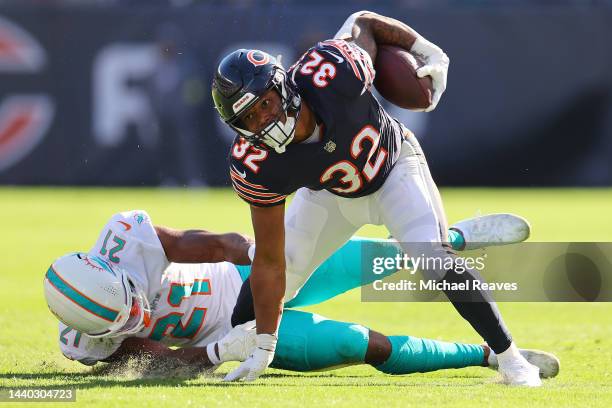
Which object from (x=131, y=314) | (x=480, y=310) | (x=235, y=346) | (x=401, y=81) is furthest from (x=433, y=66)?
(x=131, y=314)

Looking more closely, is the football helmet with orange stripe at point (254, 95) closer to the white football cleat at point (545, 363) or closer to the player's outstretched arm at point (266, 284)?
the player's outstretched arm at point (266, 284)

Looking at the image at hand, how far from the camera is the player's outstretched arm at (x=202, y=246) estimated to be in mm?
4965

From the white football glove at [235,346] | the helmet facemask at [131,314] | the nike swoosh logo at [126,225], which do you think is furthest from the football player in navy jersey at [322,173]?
the nike swoosh logo at [126,225]

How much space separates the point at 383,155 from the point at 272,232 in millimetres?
627

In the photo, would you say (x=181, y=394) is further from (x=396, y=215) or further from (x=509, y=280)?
(x=509, y=280)

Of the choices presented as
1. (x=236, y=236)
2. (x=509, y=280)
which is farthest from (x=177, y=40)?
(x=236, y=236)

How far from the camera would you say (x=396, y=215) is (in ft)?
15.3

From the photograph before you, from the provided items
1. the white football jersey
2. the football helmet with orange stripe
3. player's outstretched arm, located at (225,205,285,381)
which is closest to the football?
the football helmet with orange stripe

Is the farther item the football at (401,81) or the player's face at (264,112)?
the football at (401,81)

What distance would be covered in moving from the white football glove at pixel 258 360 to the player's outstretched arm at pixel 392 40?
1339mm

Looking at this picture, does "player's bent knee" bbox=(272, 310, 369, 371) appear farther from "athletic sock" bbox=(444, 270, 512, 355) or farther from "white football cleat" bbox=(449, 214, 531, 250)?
"white football cleat" bbox=(449, 214, 531, 250)

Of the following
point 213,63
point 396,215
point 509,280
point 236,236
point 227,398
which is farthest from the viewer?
point 213,63

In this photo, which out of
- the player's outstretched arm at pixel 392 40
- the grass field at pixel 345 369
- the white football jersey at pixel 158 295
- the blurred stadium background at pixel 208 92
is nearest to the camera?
the grass field at pixel 345 369

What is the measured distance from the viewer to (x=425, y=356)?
4656 millimetres
